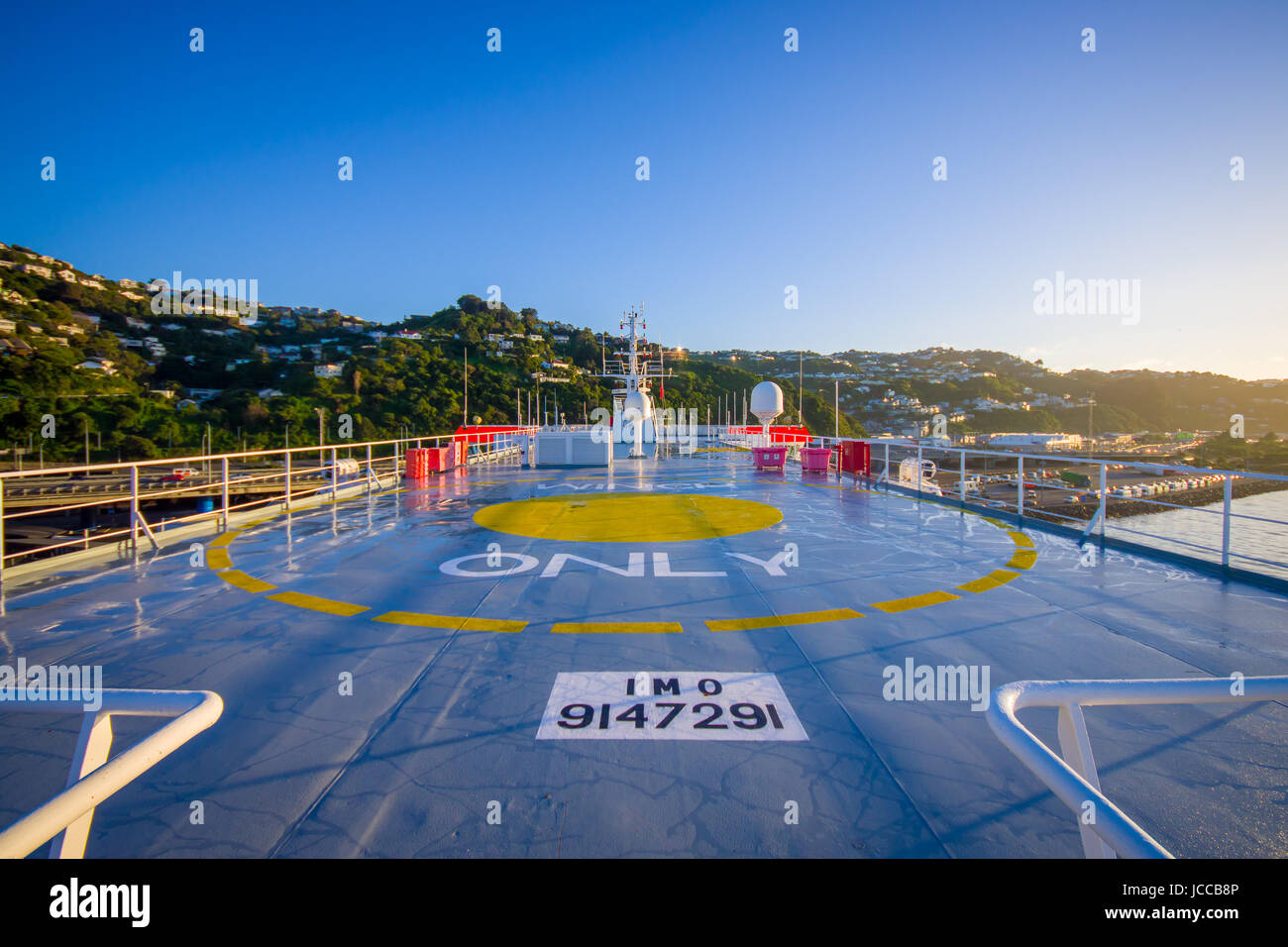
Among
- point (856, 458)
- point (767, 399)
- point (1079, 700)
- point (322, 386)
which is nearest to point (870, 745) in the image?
point (1079, 700)

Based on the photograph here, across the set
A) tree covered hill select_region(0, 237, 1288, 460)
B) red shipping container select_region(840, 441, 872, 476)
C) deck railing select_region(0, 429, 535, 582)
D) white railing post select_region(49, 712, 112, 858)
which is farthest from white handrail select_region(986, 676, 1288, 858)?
tree covered hill select_region(0, 237, 1288, 460)

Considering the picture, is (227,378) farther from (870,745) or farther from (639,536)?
(870,745)

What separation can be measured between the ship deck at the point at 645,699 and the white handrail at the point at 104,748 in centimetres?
99

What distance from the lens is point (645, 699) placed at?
3.58m

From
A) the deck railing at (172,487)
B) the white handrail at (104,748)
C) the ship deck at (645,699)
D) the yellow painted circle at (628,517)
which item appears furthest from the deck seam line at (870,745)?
the yellow painted circle at (628,517)

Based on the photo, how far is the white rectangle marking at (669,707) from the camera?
3186mm

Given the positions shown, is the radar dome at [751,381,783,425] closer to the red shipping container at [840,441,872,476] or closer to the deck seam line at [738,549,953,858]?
the red shipping container at [840,441,872,476]

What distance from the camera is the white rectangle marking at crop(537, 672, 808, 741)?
3.19 m

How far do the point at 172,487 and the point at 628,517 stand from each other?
6544 cm

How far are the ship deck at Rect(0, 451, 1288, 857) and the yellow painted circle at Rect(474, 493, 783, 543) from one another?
1.12 m
